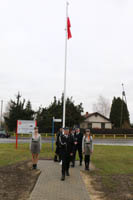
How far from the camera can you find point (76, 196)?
572 centimetres

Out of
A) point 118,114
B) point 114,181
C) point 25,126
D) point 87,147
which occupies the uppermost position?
point 118,114

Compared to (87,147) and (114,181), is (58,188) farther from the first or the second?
(87,147)

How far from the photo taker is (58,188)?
252 inches

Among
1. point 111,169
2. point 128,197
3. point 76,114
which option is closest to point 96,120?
point 76,114

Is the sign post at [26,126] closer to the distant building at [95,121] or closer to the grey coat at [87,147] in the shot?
the grey coat at [87,147]

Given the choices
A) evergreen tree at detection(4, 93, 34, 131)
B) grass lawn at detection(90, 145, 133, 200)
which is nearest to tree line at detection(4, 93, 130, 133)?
evergreen tree at detection(4, 93, 34, 131)

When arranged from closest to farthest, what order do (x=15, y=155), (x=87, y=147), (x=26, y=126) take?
(x=87, y=147)
(x=15, y=155)
(x=26, y=126)

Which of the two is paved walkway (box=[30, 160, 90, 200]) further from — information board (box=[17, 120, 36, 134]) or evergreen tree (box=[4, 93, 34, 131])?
evergreen tree (box=[4, 93, 34, 131])

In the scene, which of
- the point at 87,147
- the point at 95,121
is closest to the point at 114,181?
the point at 87,147

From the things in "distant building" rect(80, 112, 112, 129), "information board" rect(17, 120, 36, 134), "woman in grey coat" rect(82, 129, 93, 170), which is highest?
"distant building" rect(80, 112, 112, 129)

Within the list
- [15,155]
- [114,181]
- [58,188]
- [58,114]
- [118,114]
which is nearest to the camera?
[58,188]

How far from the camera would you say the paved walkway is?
18.5 ft

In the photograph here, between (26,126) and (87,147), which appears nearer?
(87,147)

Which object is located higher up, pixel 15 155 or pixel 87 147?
pixel 87 147
